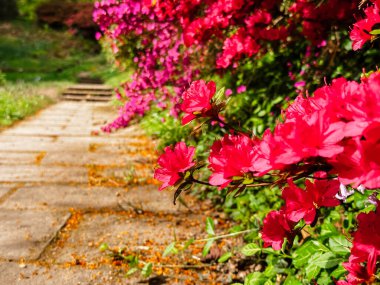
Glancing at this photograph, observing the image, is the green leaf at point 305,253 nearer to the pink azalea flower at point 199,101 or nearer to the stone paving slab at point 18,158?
the pink azalea flower at point 199,101

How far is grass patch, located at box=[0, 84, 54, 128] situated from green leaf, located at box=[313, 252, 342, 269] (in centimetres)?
561

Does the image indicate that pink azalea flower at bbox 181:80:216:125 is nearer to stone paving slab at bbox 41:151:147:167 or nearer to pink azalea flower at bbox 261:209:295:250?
pink azalea flower at bbox 261:209:295:250

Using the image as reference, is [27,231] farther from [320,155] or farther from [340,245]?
[320,155]

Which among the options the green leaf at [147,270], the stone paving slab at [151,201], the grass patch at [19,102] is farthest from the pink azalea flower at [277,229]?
the grass patch at [19,102]

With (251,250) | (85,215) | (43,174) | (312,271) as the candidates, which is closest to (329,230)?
(312,271)

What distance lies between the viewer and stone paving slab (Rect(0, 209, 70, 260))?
2.14 metres

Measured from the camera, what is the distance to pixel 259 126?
121 inches

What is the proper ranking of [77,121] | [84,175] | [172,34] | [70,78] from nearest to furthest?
[84,175]
[172,34]
[77,121]
[70,78]

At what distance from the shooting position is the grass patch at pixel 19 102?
6395 mm

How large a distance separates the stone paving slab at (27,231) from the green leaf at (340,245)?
1577mm

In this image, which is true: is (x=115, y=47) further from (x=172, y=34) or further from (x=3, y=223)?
(x=3, y=223)

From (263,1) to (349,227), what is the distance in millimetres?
1483

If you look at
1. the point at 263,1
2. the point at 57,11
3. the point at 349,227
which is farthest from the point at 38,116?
the point at 57,11

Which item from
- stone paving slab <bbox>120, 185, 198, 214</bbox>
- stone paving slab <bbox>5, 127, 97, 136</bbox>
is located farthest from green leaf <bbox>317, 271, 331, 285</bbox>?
stone paving slab <bbox>5, 127, 97, 136</bbox>
